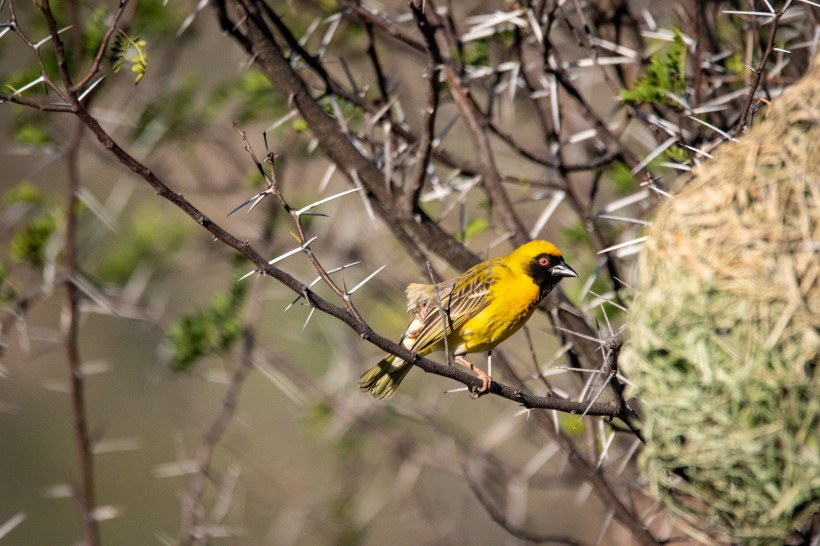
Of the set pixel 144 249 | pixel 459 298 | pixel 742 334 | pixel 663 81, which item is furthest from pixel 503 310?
pixel 144 249

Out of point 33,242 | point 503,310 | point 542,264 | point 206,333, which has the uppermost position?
point 33,242

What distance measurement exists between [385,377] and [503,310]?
75cm

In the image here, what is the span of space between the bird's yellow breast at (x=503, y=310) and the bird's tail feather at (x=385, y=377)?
20.5 inches

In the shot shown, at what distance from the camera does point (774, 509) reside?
90.1 inches

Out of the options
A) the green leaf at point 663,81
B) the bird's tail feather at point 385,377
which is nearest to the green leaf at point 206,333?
the bird's tail feather at point 385,377

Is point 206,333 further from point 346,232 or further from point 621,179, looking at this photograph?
point 621,179

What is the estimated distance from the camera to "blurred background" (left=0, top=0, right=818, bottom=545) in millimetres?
4055

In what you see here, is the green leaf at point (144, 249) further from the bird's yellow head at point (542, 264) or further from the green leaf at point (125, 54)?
the green leaf at point (125, 54)

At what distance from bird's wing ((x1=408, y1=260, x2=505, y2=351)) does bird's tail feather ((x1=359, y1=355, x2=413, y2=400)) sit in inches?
8.8

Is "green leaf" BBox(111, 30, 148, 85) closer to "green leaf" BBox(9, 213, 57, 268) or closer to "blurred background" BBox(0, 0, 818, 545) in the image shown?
"blurred background" BBox(0, 0, 818, 545)

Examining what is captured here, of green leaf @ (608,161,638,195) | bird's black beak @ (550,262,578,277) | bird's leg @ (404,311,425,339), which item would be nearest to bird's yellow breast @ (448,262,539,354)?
bird's black beak @ (550,262,578,277)

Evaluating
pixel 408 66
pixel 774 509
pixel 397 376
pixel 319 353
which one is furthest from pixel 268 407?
pixel 774 509

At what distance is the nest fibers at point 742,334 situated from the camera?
2.24 m

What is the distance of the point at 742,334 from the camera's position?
7.62 feet
